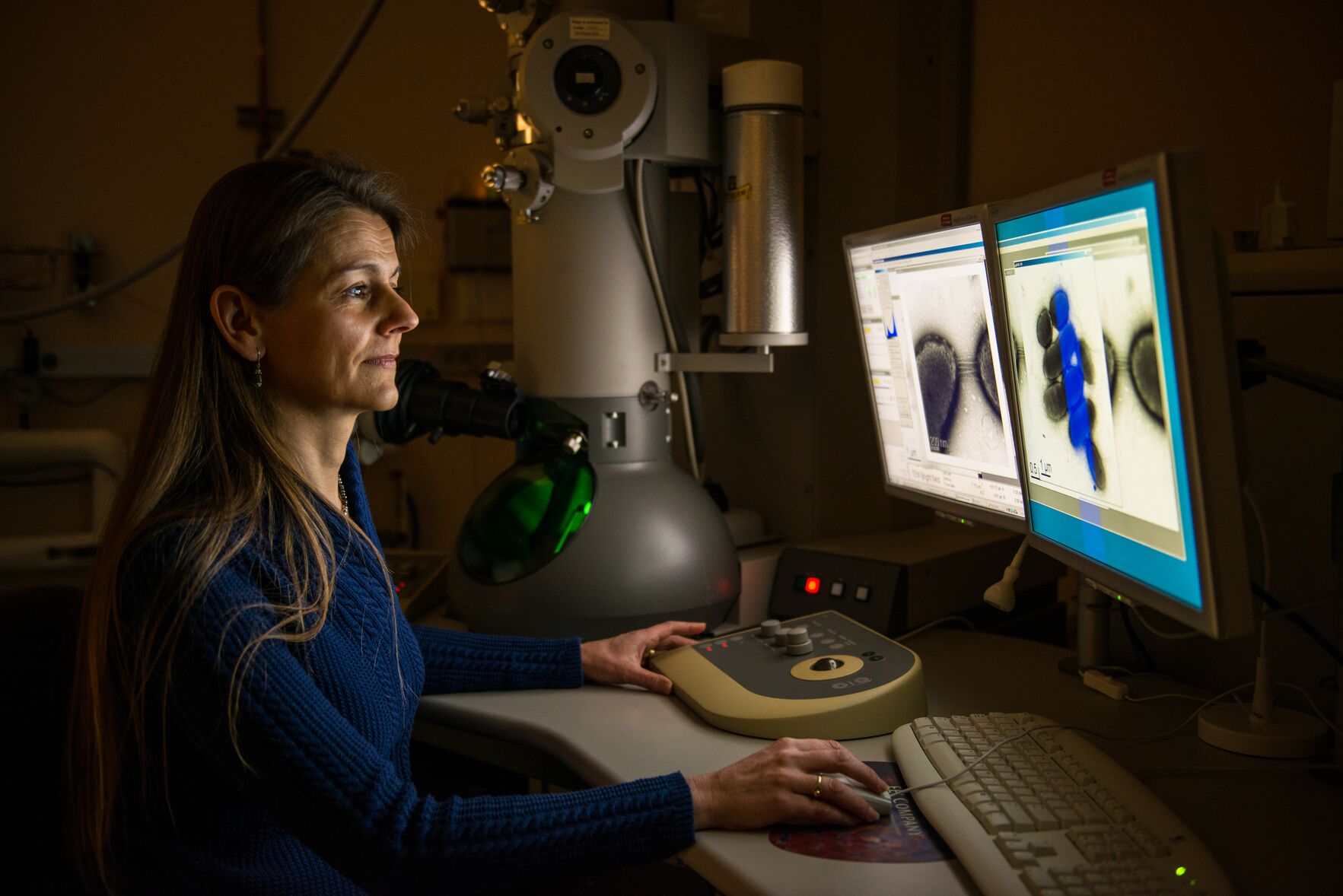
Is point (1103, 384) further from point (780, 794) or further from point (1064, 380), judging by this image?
point (780, 794)

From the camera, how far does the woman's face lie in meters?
1.00

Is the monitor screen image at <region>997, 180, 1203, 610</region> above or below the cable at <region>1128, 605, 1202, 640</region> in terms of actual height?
above

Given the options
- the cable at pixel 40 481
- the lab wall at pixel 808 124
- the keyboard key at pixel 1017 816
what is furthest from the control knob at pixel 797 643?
the cable at pixel 40 481

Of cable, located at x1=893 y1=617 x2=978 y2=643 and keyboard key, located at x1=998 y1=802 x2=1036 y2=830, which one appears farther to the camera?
cable, located at x1=893 y1=617 x2=978 y2=643

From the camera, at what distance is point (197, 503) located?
921mm

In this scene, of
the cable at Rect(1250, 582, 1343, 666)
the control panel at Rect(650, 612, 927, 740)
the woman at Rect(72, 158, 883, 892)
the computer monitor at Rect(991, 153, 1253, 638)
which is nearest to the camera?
the computer monitor at Rect(991, 153, 1253, 638)

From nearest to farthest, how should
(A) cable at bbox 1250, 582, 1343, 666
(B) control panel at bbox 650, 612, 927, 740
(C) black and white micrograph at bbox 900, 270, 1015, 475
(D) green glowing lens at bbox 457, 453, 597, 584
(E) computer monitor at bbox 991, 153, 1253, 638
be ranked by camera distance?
1. (E) computer monitor at bbox 991, 153, 1253, 638
2. (A) cable at bbox 1250, 582, 1343, 666
3. (B) control panel at bbox 650, 612, 927, 740
4. (C) black and white micrograph at bbox 900, 270, 1015, 475
5. (D) green glowing lens at bbox 457, 453, 597, 584

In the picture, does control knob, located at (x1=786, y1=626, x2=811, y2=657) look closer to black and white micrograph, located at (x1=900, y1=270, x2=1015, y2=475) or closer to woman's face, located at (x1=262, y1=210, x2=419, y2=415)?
black and white micrograph, located at (x1=900, y1=270, x2=1015, y2=475)

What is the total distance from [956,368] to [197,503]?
807 mm

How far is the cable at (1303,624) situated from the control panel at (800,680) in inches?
13.2

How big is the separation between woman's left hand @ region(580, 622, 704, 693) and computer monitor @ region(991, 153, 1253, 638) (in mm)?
458

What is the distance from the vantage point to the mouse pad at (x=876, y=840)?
829 millimetres

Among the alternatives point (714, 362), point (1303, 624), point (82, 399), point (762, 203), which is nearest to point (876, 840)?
point (1303, 624)

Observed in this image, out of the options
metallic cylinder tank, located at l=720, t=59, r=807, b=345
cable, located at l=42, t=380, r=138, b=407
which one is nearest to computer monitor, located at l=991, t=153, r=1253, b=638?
metallic cylinder tank, located at l=720, t=59, r=807, b=345
